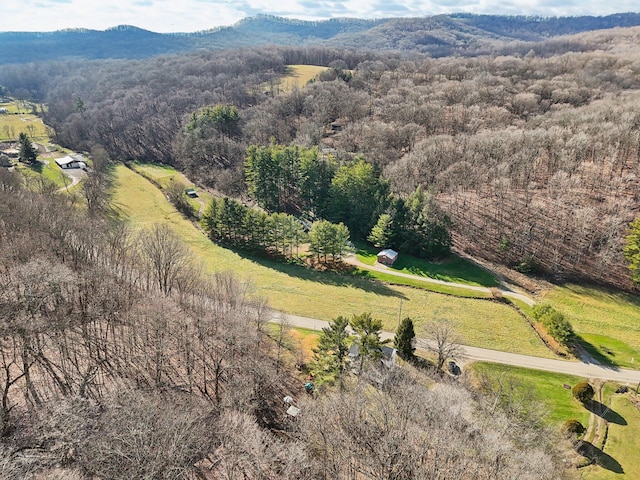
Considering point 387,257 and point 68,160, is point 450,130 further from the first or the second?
point 68,160

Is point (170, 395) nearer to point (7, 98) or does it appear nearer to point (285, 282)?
point (285, 282)

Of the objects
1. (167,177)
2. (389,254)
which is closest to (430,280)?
(389,254)

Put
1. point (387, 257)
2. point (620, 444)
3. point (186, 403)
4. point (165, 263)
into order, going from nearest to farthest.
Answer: point (186, 403)
point (620, 444)
point (165, 263)
point (387, 257)

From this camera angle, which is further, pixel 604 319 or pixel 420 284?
pixel 420 284

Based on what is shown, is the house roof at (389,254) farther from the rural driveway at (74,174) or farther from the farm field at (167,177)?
the rural driveway at (74,174)

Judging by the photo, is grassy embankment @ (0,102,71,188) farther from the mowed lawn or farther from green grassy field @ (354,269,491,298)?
green grassy field @ (354,269,491,298)

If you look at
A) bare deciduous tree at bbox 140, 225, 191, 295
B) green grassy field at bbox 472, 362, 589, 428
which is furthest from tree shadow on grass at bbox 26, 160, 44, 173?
green grassy field at bbox 472, 362, 589, 428
